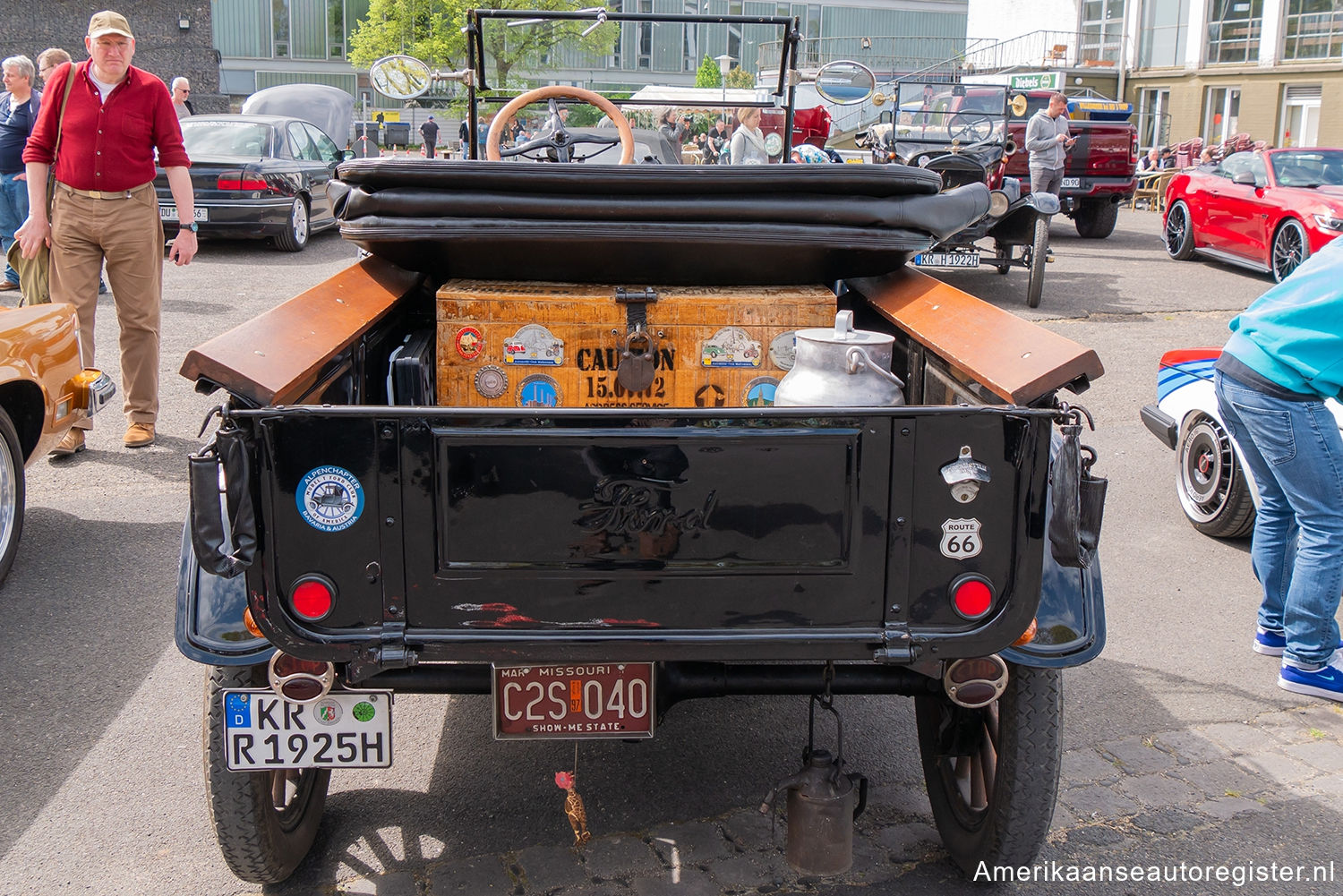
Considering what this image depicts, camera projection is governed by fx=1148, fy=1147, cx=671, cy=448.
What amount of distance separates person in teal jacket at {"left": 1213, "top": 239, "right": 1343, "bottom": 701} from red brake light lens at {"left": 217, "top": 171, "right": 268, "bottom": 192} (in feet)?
36.6

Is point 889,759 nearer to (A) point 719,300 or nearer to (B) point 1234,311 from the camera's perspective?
(A) point 719,300

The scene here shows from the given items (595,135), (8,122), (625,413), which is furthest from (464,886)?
(8,122)

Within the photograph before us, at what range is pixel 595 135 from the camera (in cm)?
618

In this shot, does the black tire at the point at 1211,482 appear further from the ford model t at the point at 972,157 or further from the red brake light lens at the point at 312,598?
the red brake light lens at the point at 312,598

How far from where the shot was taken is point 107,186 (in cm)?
590

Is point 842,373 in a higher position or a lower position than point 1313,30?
lower

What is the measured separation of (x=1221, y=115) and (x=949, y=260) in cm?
2683

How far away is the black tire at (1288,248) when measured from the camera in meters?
11.9

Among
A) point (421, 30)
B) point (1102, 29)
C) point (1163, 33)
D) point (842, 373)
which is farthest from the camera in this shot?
point (421, 30)

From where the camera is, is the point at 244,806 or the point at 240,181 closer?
the point at 244,806

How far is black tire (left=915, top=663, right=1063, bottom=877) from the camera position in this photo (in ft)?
8.78

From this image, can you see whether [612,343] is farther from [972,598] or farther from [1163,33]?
[1163,33]

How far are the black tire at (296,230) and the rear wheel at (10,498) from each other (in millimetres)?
9365

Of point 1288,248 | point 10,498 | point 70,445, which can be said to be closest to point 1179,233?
point 1288,248
